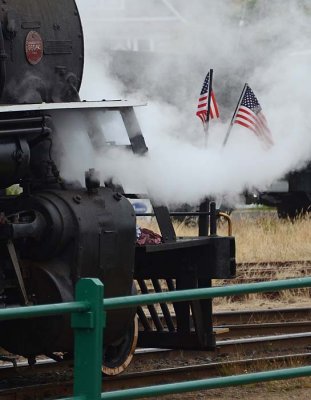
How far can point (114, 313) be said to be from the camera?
732cm

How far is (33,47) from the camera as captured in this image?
7434 millimetres

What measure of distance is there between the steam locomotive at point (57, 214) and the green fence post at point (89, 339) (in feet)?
8.27

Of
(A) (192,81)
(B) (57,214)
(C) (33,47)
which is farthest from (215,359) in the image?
(A) (192,81)

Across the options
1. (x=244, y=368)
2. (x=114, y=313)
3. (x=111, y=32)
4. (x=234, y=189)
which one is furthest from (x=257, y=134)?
(x=114, y=313)

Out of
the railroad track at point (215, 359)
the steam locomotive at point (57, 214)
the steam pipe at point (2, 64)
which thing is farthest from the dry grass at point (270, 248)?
the steam pipe at point (2, 64)

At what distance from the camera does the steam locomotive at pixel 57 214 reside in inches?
275

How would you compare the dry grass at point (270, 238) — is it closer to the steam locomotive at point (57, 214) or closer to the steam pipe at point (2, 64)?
the steam locomotive at point (57, 214)

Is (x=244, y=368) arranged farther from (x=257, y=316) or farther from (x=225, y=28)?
(x=225, y=28)

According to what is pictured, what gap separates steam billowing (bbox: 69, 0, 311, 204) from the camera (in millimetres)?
8703

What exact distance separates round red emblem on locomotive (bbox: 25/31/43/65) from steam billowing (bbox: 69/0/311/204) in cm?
75

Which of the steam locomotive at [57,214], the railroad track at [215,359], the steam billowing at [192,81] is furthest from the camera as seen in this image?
the steam billowing at [192,81]

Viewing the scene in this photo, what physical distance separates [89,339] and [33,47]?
3517 millimetres

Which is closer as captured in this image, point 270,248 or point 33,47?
point 33,47

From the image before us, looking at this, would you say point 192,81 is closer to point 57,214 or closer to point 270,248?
point 57,214
